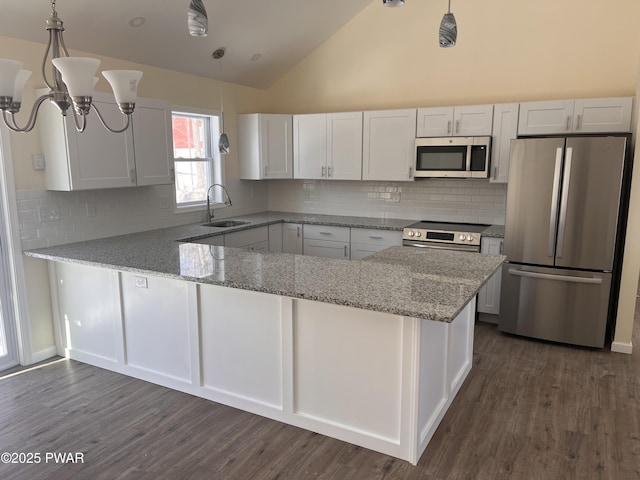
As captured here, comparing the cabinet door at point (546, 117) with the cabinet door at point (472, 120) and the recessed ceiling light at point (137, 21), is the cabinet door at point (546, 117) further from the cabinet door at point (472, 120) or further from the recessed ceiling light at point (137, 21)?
the recessed ceiling light at point (137, 21)

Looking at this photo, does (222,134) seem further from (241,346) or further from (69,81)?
(69,81)

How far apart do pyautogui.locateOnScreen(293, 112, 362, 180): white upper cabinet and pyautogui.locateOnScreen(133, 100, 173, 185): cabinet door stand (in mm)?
1697

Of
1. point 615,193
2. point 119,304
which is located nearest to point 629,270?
point 615,193

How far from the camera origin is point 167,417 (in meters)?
2.94

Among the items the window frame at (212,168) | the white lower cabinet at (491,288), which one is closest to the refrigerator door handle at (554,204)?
the white lower cabinet at (491,288)

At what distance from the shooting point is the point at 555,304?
4.09 meters

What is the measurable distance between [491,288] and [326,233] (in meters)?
1.81

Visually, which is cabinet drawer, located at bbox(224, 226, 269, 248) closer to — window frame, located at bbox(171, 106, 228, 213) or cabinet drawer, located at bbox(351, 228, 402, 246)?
window frame, located at bbox(171, 106, 228, 213)

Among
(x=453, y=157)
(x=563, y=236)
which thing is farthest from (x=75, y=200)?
(x=563, y=236)

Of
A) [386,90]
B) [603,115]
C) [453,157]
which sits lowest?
[453,157]

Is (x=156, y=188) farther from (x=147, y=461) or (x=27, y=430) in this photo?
(x=147, y=461)

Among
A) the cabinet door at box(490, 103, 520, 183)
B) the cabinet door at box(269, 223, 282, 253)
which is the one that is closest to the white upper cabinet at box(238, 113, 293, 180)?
the cabinet door at box(269, 223, 282, 253)

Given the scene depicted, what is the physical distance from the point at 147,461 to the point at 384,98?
4.27 meters

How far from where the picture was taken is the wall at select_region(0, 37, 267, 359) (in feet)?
11.5
